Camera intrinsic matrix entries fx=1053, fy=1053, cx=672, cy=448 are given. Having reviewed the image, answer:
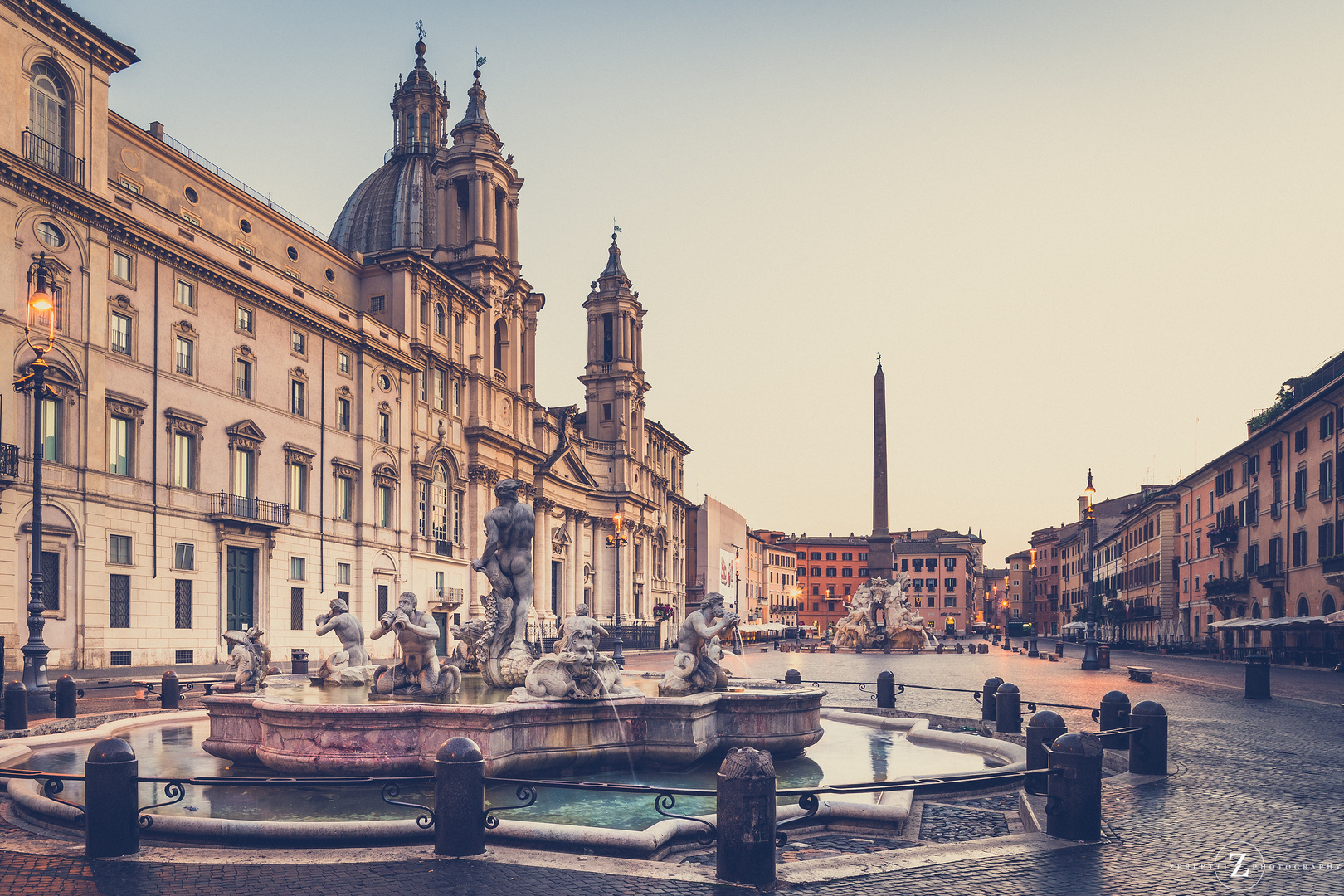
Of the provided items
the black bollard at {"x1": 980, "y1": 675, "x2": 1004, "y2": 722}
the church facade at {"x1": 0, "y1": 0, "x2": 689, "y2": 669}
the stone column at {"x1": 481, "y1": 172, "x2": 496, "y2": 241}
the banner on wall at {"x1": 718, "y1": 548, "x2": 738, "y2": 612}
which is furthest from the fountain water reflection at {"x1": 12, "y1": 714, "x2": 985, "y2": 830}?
the banner on wall at {"x1": 718, "y1": 548, "x2": 738, "y2": 612}

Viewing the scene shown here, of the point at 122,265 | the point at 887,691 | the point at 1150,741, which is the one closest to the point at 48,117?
the point at 122,265

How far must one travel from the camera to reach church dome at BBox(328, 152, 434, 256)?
6706 centimetres

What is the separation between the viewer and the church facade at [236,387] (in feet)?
94.1

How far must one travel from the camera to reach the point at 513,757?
367 inches

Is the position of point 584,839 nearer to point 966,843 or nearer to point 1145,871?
point 966,843

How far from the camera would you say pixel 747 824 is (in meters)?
6.45

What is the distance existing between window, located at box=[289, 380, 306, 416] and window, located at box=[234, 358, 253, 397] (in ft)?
7.97

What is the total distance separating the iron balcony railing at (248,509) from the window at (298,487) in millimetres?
854

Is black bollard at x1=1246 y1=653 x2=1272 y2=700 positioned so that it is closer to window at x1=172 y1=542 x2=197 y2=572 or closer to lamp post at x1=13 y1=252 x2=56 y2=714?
lamp post at x1=13 y1=252 x2=56 y2=714

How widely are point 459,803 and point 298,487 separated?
1437 inches

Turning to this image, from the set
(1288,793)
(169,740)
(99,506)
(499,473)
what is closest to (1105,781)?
(1288,793)

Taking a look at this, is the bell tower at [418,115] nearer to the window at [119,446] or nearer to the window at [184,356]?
the window at [184,356]

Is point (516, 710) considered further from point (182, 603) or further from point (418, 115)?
point (418, 115)

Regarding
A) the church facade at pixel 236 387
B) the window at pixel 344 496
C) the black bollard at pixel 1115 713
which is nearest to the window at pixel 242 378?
the church facade at pixel 236 387
